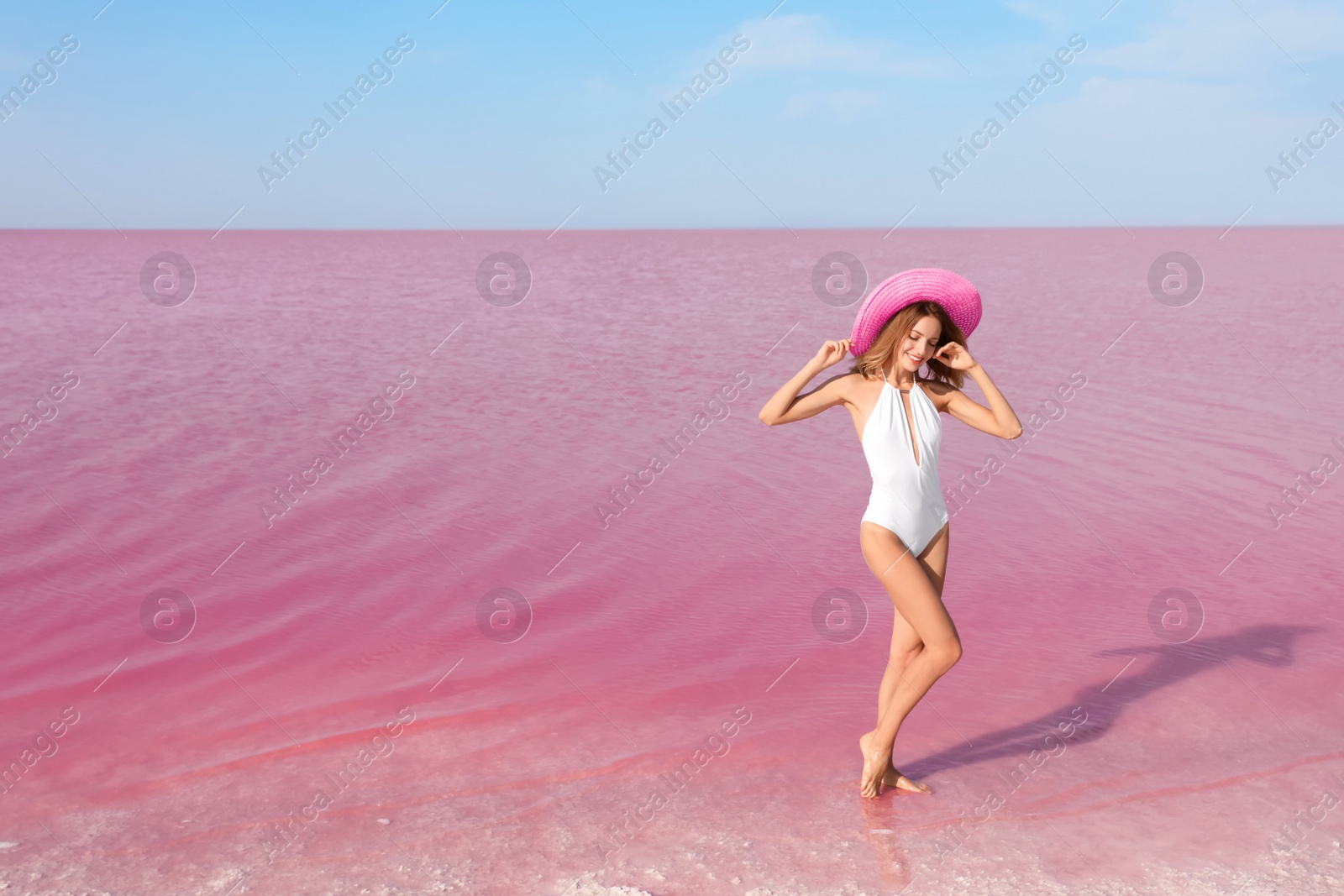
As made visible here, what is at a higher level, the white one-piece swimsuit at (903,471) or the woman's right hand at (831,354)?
the woman's right hand at (831,354)

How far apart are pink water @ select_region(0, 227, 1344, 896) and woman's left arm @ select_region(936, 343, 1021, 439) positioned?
1421 millimetres

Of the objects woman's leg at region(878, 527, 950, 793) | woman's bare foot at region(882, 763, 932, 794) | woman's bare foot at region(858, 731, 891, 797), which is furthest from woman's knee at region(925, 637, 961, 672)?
woman's bare foot at region(882, 763, 932, 794)

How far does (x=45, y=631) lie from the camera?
5730mm

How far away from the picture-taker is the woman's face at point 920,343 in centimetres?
393

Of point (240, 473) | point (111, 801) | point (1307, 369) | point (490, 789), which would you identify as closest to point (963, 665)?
point (490, 789)

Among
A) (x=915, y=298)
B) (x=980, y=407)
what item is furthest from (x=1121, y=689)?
(x=915, y=298)

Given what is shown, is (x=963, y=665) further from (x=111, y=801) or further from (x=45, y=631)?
(x=45, y=631)

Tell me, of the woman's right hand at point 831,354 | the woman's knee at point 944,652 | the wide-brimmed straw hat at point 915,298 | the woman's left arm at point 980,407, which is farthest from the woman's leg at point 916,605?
the wide-brimmed straw hat at point 915,298

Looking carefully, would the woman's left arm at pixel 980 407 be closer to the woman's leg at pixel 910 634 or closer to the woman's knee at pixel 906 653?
the woman's leg at pixel 910 634

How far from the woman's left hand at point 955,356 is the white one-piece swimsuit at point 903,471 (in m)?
0.21

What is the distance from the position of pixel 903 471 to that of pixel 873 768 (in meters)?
1.15

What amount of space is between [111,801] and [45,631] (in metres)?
1.94

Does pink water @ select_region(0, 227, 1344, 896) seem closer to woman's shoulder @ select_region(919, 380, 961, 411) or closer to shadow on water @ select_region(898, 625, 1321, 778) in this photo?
shadow on water @ select_region(898, 625, 1321, 778)

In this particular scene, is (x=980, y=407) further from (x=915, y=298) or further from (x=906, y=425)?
(x=915, y=298)
